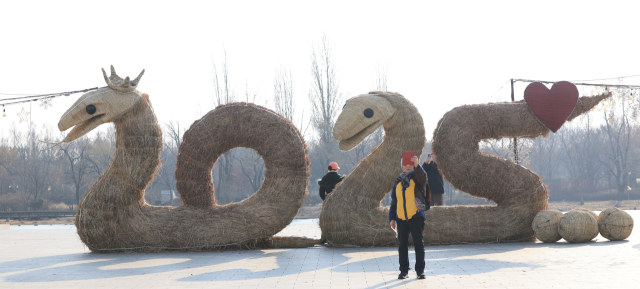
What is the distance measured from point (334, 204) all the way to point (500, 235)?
2.97m

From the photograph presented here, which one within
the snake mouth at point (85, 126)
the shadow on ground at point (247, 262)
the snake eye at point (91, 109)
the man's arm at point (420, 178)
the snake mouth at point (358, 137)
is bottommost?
the shadow on ground at point (247, 262)

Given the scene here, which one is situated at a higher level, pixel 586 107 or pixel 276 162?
pixel 586 107

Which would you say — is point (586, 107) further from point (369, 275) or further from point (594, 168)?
point (594, 168)

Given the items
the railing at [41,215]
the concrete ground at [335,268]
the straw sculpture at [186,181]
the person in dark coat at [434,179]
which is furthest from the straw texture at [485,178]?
the railing at [41,215]

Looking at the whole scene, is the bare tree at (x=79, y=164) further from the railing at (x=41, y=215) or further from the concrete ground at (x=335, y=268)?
the concrete ground at (x=335, y=268)

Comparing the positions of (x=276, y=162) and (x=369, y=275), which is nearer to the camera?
(x=369, y=275)

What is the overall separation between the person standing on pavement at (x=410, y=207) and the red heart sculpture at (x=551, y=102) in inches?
174

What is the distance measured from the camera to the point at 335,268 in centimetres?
668

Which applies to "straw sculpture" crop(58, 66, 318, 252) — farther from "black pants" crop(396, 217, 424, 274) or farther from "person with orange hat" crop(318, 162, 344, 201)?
"black pants" crop(396, 217, 424, 274)

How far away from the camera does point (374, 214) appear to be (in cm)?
902

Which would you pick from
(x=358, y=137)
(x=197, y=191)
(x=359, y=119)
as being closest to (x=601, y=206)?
(x=358, y=137)

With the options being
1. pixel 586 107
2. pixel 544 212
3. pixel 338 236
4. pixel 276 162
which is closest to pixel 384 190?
pixel 338 236

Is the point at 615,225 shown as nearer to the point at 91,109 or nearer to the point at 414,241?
the point at 414,241

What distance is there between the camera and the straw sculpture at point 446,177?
8953 millimetres
